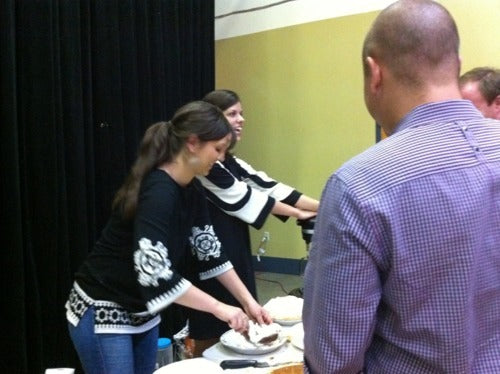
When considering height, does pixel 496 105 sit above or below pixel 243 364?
above

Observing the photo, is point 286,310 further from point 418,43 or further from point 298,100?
point 298,100

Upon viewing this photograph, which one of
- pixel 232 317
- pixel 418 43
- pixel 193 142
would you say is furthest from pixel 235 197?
pixel 418 43

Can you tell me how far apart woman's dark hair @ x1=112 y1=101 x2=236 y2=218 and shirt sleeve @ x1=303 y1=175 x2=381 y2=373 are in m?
0.80

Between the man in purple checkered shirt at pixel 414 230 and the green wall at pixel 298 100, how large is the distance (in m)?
3.13

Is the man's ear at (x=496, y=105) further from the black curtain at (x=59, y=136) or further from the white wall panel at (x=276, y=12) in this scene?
the white wall panel at (x=276, y=12)

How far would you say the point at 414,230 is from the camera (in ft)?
2.53

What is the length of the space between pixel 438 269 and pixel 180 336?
2.31 metres

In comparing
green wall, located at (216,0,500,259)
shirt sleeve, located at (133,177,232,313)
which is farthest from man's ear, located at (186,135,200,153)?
green wall, located at (216,0,500,259)

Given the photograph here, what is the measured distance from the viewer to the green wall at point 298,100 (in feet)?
13.1

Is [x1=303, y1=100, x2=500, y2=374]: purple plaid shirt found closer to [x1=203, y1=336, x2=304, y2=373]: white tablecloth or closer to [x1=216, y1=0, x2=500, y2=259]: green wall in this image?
[x1=203, y1=336, x2=304, y2=373]: white tablecloth

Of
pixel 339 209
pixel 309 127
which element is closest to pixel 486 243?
pixel 339 209

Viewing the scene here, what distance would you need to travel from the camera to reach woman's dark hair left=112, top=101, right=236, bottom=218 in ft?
5.05

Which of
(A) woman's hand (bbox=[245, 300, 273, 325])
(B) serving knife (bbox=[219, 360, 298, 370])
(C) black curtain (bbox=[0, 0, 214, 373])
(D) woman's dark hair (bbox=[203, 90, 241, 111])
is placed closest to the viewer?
(B) serving knife (bbox=[219, 360, 298, 370])

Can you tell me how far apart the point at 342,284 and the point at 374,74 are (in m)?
0.33
